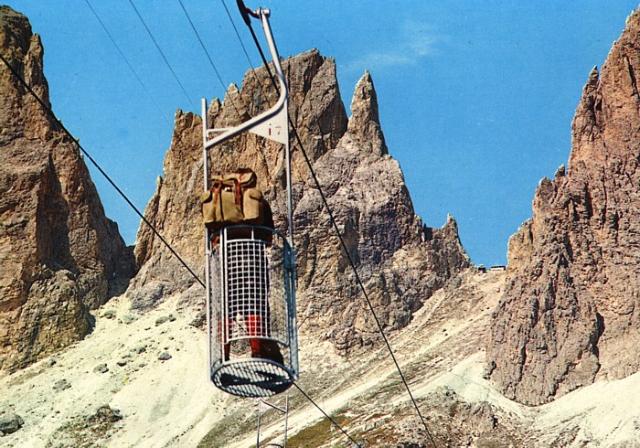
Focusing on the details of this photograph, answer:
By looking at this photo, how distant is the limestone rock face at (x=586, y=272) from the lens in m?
135

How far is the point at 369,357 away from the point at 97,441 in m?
25.5

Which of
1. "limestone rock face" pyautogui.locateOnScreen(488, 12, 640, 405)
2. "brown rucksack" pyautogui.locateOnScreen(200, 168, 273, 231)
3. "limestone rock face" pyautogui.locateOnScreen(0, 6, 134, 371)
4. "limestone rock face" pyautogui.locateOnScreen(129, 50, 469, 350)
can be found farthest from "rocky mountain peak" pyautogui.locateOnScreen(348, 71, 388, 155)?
"brown rucksack" pyautogui.locateOnScreen(200, 168, 273, 231)

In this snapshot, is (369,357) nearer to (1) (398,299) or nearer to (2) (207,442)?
(1) (398,299)

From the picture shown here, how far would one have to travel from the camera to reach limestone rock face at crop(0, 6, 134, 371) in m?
166

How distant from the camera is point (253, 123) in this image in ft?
85.5

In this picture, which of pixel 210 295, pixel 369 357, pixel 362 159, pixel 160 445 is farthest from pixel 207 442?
pixel 210 295

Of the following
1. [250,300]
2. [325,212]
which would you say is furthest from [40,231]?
[250,300]

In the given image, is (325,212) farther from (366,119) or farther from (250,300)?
(250,300)

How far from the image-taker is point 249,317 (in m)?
26.3

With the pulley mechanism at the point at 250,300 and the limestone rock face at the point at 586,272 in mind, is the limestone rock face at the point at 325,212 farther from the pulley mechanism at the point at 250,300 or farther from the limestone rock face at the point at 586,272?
the pulley mechanism at the point at 250,300

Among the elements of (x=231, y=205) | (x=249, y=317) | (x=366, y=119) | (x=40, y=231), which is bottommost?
(x=249, y=317)

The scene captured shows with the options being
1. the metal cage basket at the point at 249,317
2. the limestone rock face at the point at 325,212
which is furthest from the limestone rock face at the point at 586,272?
the metal cage basket at the point at 249,317

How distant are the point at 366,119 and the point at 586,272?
46.7m

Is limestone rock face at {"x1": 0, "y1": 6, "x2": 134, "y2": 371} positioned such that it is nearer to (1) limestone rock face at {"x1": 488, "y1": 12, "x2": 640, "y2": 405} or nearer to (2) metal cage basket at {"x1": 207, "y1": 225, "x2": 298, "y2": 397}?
(1) limestone rock face at {"x1": 488, "y1": 12, "x2": 640, "y2": 405}
